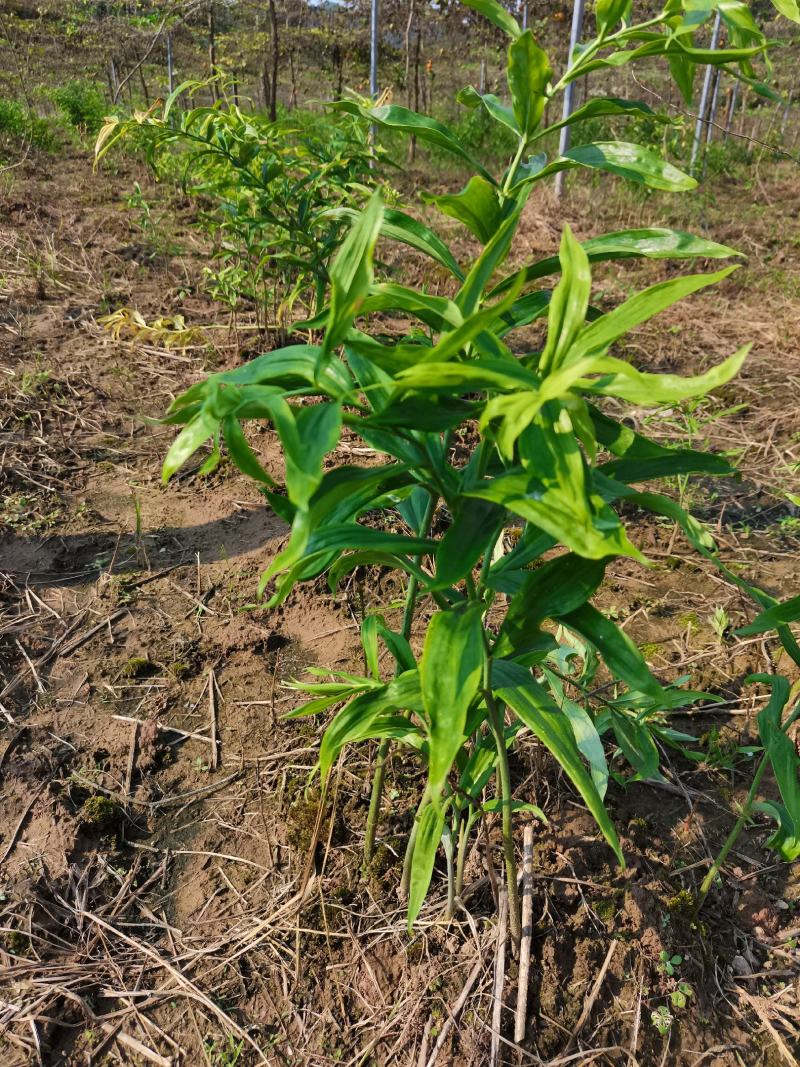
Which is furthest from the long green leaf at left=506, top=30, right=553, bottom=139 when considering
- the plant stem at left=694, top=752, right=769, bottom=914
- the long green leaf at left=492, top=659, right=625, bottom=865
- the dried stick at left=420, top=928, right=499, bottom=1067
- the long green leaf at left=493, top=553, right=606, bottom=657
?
the dried stick at left=420, top=928, right=499, bottom=1067

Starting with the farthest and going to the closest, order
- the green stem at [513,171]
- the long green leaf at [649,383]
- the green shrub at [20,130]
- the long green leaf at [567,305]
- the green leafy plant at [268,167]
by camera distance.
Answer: the green shrub at [20,130] → the green leafy plant at [268,167] → the green stem at [513,171] → the long green leaf at [567,305] → the long green leaf at [649,383]

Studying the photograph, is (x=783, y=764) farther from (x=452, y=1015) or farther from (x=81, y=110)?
(x=81, y=110)

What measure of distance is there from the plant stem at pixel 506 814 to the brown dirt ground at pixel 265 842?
0.27 ft

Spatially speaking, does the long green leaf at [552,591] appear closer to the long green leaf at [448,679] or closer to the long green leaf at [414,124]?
the long green leaf at [448,679]

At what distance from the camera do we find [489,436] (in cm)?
95

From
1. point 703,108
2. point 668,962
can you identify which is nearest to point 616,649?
point 668,962

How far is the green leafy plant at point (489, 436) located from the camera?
0.78 meters

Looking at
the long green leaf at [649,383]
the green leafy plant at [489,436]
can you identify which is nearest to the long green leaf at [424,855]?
the green leafy plant at [489,436]

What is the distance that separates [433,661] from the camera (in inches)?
35.2

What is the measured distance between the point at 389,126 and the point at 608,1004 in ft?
5.23

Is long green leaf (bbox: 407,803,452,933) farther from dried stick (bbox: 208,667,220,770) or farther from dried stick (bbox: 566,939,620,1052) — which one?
dried stick (bbox: 208,667,220,770)

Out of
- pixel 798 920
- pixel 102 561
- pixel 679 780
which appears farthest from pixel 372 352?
pixel 102 561

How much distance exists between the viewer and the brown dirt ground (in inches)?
55.1

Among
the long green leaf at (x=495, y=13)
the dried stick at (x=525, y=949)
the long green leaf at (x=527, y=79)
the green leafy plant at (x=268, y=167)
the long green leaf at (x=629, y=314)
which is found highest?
the long green leaf at (x=495, y=13)
